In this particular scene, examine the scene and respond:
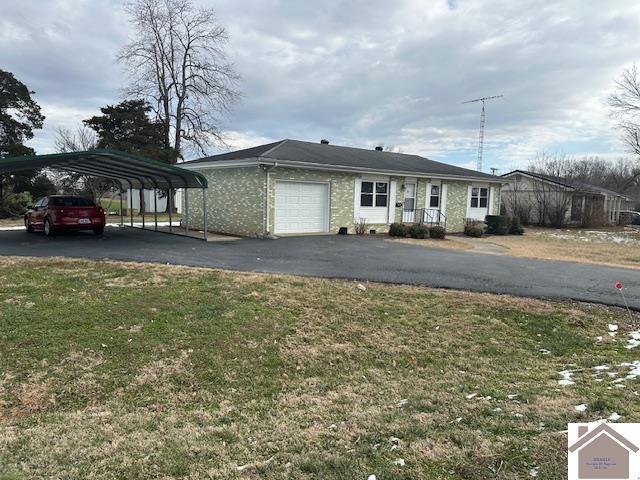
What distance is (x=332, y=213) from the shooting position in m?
17.2

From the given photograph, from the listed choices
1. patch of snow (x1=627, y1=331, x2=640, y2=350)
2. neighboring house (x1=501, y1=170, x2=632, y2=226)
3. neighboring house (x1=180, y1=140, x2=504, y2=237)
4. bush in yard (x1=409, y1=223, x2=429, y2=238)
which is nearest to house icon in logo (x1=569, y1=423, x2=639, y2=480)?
patch of snow (x1=627, y1=331, x2=640, y2=350)

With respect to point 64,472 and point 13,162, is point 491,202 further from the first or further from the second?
point 64,472

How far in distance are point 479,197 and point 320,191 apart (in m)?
10.2

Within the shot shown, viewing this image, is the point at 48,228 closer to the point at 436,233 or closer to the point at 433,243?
the point at 433,243

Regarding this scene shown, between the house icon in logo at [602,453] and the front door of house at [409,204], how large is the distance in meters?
17.1

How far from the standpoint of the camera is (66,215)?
14070 mm

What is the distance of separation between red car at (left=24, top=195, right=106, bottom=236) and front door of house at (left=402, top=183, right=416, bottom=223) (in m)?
12.0

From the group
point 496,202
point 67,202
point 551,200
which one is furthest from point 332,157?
point 551,200

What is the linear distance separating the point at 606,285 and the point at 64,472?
30.2 feet

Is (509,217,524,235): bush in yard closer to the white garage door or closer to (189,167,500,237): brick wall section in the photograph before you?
(189,167,500,237): brick wall section

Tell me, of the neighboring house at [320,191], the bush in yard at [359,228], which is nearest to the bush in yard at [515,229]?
the neighboring house at [320,191]

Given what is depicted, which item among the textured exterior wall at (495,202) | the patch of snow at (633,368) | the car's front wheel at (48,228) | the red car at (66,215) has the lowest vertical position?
the patch of snow at (633,368)

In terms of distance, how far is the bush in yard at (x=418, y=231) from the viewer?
17383mm

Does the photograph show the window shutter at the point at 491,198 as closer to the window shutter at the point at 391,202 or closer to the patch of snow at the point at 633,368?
the window shutter at the point at 391,202
